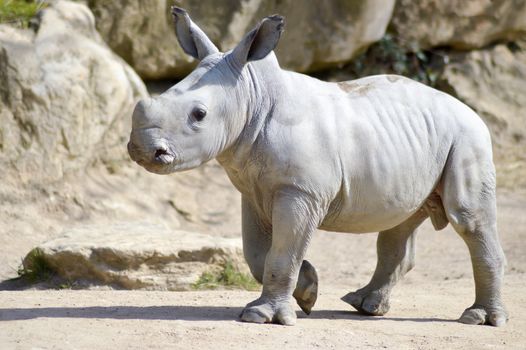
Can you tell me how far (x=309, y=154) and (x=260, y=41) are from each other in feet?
2.33

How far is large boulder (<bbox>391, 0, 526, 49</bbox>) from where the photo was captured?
1331cm

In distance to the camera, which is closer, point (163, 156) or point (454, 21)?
point (163, 156)

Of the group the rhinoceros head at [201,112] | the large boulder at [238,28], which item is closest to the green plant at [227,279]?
the rhinoceros head at [201,112]

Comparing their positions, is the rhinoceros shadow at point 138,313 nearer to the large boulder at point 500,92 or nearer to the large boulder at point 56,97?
the large boulder at point 56,97

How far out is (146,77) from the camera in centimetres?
1208

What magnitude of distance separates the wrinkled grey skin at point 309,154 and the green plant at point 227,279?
4.12 ft

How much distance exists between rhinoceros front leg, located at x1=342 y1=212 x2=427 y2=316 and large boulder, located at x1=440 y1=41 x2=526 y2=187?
20.6 ft

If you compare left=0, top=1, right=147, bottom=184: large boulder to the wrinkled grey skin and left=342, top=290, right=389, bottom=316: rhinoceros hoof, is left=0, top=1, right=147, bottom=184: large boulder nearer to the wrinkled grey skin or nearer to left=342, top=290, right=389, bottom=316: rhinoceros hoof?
the wrinkled grey skin

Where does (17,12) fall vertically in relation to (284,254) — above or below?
above

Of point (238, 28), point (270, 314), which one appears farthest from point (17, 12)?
point (270, 314)

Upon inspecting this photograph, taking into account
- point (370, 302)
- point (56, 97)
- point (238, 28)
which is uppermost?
point (238, 28)

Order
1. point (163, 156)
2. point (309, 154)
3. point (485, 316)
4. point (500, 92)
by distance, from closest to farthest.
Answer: point (163, 156), point (309, 154), point (485, 316), point (500, 92)

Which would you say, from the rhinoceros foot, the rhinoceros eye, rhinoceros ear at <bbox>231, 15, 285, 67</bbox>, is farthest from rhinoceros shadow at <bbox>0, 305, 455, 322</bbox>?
rhinoceros ear at <bbox>231, 15, 285, 67</bbox>

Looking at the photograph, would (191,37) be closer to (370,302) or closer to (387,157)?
(387,157)
